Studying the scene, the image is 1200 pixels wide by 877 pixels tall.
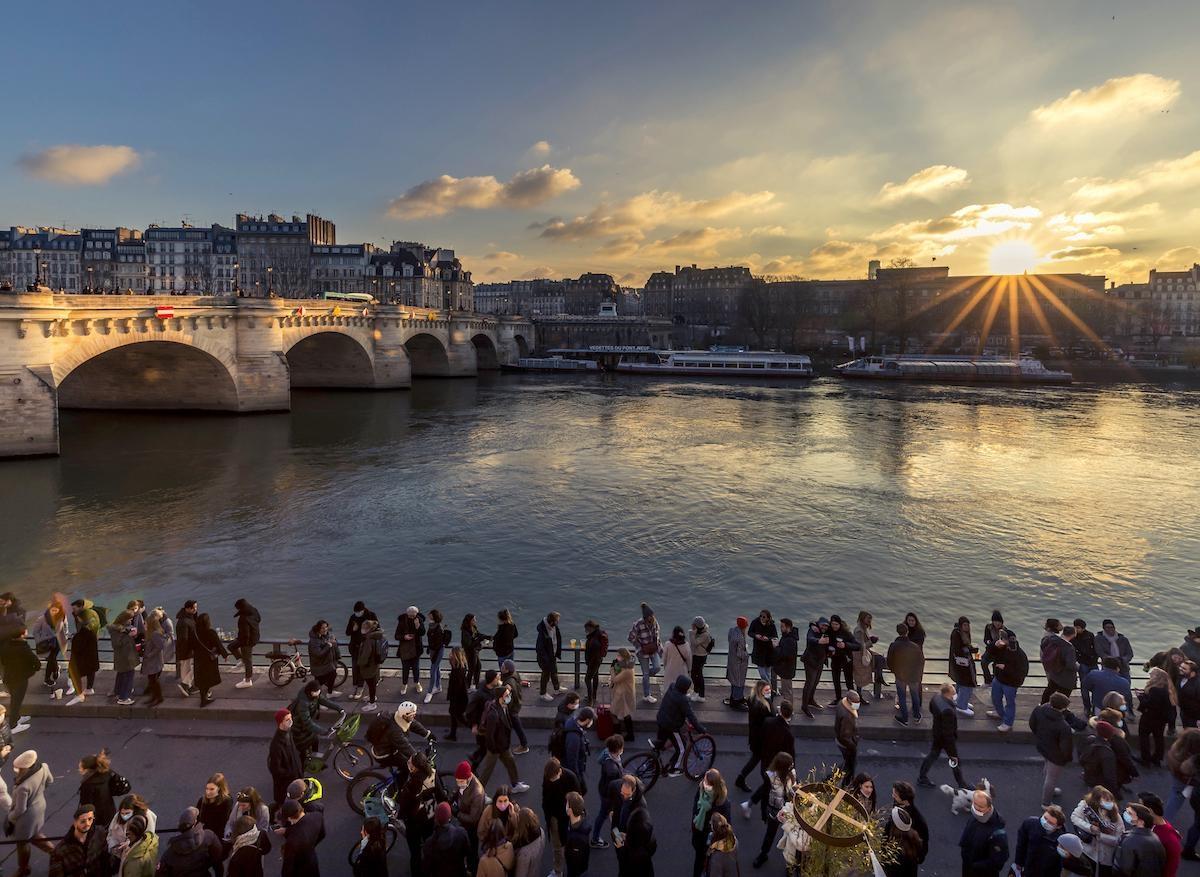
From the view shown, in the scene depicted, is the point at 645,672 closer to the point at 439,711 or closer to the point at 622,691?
the point at 622,691

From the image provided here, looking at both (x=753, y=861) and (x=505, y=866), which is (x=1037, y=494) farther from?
(x=505, y=866)

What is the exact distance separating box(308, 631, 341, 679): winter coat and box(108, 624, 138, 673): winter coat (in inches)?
78.5

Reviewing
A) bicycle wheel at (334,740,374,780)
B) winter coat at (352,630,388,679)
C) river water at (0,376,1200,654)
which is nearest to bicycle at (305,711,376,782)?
bicycle wheel at (334,740,374,780)

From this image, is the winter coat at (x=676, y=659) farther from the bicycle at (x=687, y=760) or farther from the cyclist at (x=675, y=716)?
the cyclist at (x=675, y=716)

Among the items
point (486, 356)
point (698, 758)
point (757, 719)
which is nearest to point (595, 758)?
point (698, 758)

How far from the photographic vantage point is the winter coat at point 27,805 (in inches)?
235

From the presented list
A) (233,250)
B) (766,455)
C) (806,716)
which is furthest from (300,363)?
(233,250)

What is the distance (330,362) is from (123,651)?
53.9m

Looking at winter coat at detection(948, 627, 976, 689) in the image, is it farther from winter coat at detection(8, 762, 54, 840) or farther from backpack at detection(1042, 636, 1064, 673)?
winter coat at detection(8, 762, 54, 840)

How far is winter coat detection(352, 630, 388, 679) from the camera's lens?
8.84 metres

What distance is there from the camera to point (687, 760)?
7.59m

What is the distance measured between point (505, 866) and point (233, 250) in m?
125

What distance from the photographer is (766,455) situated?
33469mm

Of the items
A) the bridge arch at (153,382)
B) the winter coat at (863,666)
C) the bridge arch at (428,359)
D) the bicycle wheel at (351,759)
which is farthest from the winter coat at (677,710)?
the bridge arch at (428,359)
